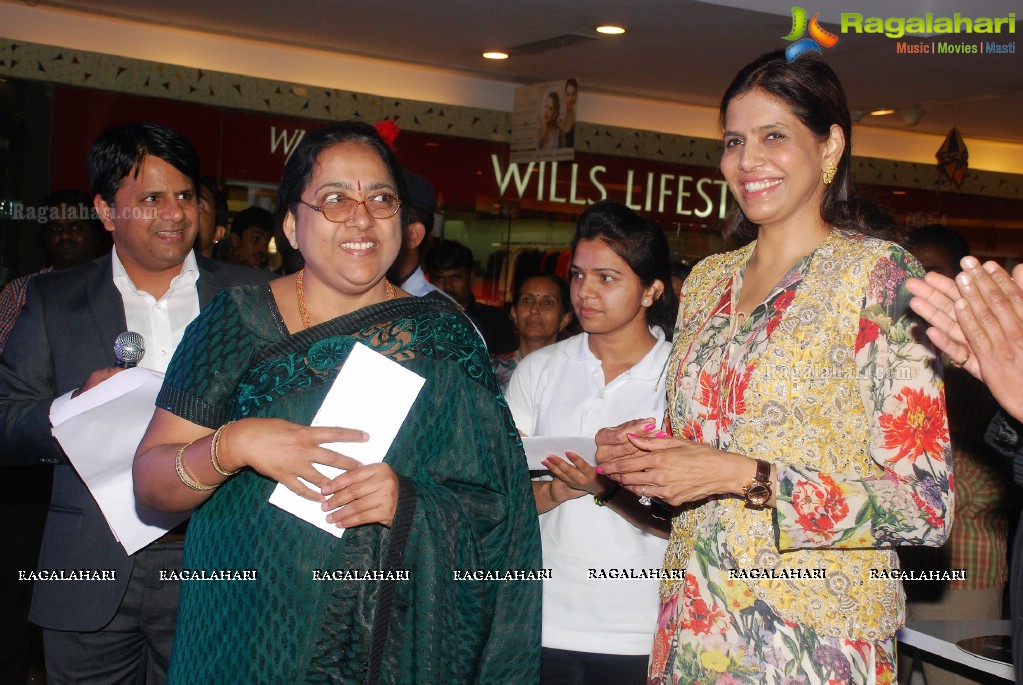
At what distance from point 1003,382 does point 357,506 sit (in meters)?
1.08

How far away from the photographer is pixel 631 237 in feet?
9.23

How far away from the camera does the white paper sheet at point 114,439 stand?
85.2 inches

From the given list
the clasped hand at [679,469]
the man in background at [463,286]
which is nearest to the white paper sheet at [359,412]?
the clasped hand at [679,469]

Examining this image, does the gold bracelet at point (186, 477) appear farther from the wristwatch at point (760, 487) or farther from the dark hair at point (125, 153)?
the dark hair at point (125, 153)

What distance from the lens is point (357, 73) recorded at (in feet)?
25.0

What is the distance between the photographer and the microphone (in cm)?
233

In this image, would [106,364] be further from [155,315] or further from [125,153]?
[125,153]

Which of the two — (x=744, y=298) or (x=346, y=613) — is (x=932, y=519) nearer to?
(x=744, y=298)

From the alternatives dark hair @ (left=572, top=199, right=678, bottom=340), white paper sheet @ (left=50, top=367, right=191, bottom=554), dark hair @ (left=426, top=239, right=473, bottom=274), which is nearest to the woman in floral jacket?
dark hair @ (left=572, top=199, right=678, bottom=340)

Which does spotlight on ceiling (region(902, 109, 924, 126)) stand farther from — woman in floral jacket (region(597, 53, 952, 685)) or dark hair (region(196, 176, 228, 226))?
woman in floral jacket (region(597, 53, 952, 685))

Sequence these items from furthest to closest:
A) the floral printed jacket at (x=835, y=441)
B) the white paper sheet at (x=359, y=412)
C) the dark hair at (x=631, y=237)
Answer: the dark hair at (x=631, y=237) < the white paper sheet at (x=359, y=412) < the floral printed jacket at (x=835, y=441)

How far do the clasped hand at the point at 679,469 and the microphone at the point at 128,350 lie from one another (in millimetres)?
1244

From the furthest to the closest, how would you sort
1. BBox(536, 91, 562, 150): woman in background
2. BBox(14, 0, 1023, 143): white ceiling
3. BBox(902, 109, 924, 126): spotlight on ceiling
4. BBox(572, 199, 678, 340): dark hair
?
BBox(902, 109, 924, 126): spotlight on ceiling
BBox(536, 91, 562, 150): woman in background
BBox(14, 0, 1023, 143): white ceiling
BBox(572, 199, 678, 340): dark hair

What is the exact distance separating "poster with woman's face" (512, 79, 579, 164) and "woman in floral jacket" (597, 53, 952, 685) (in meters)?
5.34
